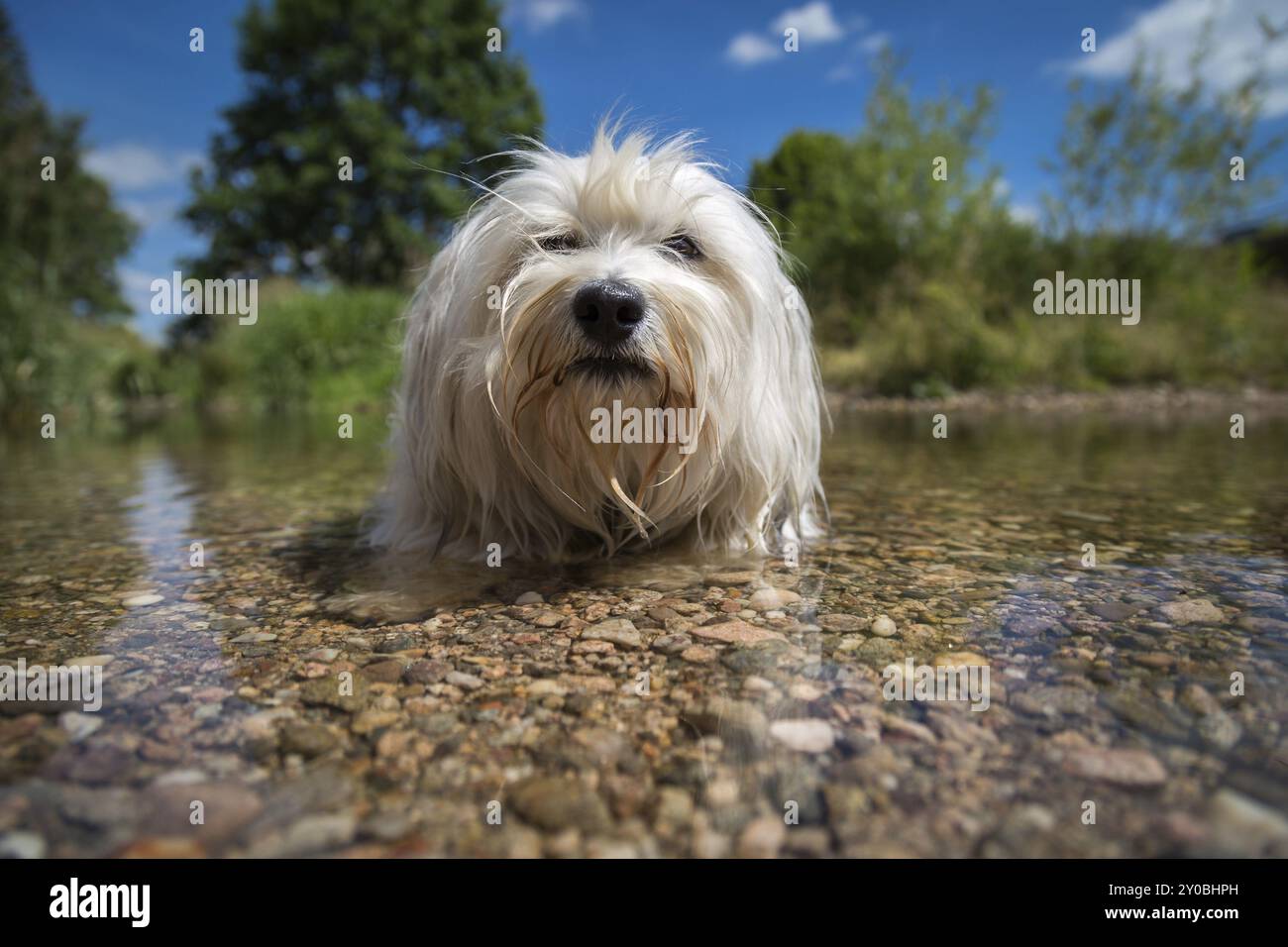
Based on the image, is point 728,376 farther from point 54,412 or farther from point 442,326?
point 54,412

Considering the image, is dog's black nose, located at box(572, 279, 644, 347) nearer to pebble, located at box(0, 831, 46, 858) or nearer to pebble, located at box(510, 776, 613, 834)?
pebble, located at box(510, 776, 613, 834)

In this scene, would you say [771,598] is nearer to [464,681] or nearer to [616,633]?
[616,633]

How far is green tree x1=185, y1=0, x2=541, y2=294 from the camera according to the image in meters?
27.4

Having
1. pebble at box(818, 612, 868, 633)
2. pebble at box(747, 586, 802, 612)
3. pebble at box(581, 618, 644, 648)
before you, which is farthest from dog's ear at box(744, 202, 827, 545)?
pebble at box(581, 618, 644, 648)

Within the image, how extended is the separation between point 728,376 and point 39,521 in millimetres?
3639

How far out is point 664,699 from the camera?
5.27ft

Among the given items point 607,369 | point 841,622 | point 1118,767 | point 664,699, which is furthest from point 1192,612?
point 607,369

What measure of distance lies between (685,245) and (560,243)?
0.42 meters

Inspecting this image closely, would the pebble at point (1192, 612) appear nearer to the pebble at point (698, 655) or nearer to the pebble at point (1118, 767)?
the pebble at point (1118, 767)

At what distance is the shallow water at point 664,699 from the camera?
1.16 metres

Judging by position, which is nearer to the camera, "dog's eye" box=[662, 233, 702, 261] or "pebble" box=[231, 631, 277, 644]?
"pebble" box=[231, 631, 277, 644]

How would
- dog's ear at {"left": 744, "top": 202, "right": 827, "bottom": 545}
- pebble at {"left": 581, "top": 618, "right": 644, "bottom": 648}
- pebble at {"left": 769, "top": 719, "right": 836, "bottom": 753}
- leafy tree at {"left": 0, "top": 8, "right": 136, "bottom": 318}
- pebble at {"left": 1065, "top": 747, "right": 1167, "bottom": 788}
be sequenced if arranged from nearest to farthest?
pebble at {"left": 1065, "top": 747, "right": 1167, "bottom": 788} → pebble at {"left": 769, "top": 719, "right": 836, "bottom": 753} → pebble at {"left": 581, "top": 618, "right": 644, "bottom": 648} → dog's ear at {"left": 744, "top": 202, "right": 827, "bottom": 545} → leafy tree at {"left": 0, "top": 8, "right": 136, "bottom": 318}

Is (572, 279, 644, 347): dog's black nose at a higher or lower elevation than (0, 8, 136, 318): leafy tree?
lower

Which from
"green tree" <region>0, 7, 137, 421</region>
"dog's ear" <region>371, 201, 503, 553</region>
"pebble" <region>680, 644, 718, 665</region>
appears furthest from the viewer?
"green tree" <region>0, 7, 137, 421</region>
